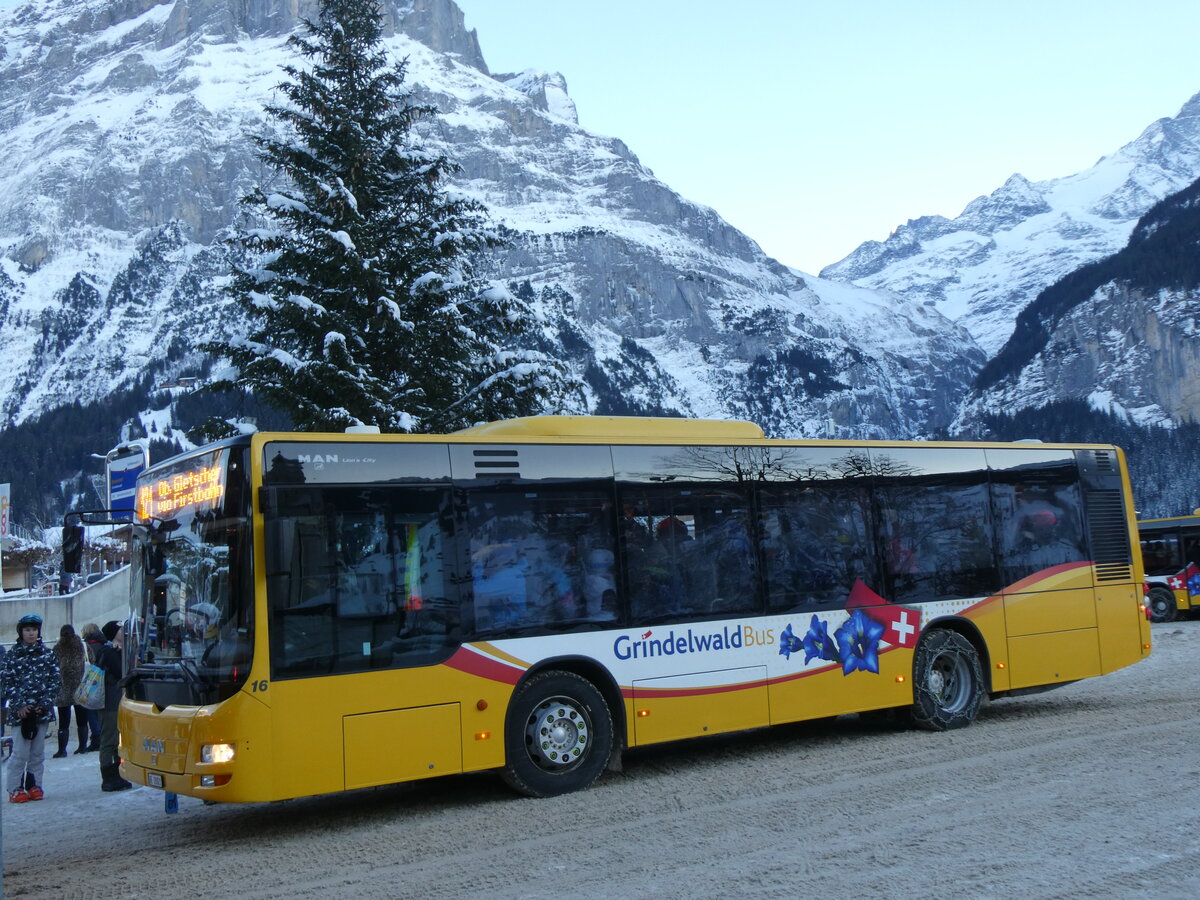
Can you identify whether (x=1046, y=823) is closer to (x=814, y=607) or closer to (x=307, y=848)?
(x=814, y=607)

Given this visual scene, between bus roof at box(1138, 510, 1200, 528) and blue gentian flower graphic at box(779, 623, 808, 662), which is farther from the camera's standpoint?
bus roof at box(1138, 510, 1200, 528)

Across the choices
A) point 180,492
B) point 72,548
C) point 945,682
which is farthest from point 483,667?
point 945,682

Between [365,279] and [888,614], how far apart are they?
9.91 meters

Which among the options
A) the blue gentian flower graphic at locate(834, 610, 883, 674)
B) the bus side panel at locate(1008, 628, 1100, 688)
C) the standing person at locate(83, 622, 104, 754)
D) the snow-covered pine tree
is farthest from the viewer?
the snow-covered pine tree

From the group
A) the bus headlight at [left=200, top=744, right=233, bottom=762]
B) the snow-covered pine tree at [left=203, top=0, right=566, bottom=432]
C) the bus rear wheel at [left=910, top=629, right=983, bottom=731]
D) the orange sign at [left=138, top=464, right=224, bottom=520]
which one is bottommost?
the bus rear wheel at [left=910, top=629, right=983, bottom=731]

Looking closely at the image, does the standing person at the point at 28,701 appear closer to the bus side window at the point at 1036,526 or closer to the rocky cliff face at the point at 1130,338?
the bus side window at the point at 1036,526

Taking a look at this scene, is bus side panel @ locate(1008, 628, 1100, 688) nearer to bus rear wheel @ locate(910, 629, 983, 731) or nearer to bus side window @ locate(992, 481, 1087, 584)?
bus rear wheel @ locate(910, 629, 983, 731)

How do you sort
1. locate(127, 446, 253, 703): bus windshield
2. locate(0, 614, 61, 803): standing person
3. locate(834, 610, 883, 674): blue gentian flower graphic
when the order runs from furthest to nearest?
locate(834, 610, 883, 674): blue gentian flower graphic, locate(0, 614, 61, 803): standing person, locate(127, 446, 253, 703): bus windshield

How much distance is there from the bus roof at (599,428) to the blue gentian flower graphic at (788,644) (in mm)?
1869

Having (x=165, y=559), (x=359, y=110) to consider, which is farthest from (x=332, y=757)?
(x=359, y=110)

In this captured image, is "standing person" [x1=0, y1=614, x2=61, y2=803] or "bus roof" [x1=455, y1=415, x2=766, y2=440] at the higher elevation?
"bus roof" [x1=455, y1=415, x2=766, y2=440]

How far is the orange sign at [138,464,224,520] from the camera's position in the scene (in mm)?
7945

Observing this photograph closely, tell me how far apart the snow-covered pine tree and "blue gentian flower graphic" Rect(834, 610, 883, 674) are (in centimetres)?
726

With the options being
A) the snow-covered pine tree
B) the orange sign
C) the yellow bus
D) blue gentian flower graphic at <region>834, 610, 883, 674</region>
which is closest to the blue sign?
the snow-covered pine tree
